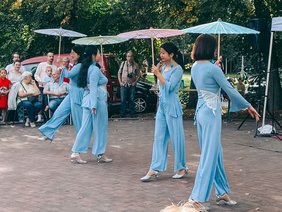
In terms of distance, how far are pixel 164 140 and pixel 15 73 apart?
766 centimetres

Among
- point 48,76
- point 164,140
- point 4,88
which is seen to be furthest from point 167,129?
point 4,88

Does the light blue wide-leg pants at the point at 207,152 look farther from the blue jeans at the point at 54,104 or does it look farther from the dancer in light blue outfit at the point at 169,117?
the blue jeans at the point at 54,104

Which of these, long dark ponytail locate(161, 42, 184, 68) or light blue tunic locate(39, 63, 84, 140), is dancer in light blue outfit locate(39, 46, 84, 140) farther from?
long dark ponytail locate(161, 42, 184, 68)

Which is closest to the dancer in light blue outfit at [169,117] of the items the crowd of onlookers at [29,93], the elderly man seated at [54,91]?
the crowd of onlookers at [29,93]

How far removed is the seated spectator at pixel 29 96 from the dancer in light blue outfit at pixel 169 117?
675cm

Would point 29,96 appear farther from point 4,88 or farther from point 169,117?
point 169,117

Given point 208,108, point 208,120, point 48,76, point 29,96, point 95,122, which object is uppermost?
point 48,76

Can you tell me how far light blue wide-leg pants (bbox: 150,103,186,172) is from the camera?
8.38 meters

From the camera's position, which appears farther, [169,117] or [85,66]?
[85,66]

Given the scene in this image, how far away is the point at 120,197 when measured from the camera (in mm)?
7430

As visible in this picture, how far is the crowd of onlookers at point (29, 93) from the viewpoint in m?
14.5

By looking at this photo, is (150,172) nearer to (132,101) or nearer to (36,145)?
(36,145)

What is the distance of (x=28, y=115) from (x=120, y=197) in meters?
7.69

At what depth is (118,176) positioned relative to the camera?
8.73 metres
